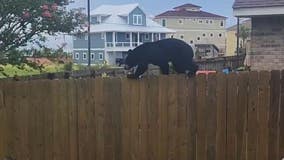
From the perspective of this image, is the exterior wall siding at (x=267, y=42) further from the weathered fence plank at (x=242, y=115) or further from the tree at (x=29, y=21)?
the weathered fence plank at (x=242, y=115)

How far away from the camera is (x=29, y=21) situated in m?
6.69

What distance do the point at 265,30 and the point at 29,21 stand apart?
4.29m

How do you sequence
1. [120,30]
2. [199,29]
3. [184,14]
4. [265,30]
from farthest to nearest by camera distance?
[184,14] → [199,29] → [120,30] → [265,30]

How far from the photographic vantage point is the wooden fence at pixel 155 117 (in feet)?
16.1

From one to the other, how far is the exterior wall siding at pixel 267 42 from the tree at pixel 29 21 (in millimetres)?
3467

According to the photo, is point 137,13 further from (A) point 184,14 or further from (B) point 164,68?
(B) point 164,68

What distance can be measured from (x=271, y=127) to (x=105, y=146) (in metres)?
1.72

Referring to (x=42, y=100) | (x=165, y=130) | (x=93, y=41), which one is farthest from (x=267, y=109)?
(x=93, y=41)

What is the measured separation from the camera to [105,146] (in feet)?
17.0

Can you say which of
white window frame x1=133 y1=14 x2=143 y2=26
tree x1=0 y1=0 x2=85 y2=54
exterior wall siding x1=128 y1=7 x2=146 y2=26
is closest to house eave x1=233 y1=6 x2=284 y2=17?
tree x1=0 y1=0 x2=85 y2=54

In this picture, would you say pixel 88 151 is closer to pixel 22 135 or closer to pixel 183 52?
pixel 22 135

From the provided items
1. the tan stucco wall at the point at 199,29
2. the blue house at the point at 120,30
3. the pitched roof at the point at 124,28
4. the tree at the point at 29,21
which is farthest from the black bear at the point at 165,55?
the tan stucco wall at the point at 199,29

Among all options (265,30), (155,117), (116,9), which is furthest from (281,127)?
(116,9)

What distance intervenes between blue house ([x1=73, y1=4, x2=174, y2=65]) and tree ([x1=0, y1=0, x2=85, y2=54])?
112ft
